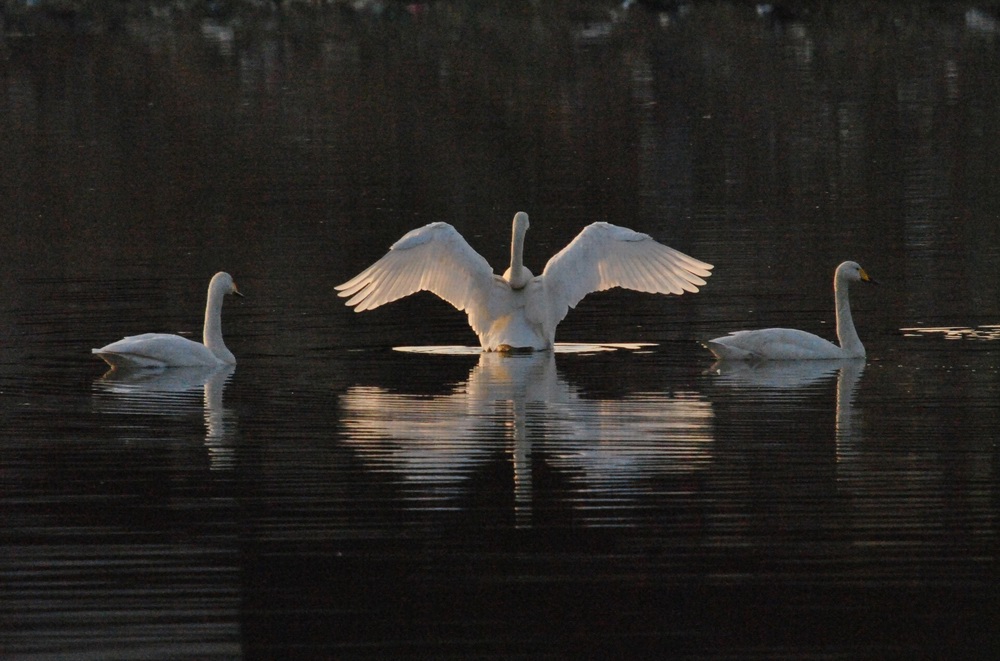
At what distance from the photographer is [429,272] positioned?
62.4 feet

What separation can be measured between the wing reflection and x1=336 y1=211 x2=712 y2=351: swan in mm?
1937

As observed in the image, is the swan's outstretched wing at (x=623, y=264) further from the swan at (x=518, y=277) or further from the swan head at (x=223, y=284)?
the swan head at (x=223, y=284)

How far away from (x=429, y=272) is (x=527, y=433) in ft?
18.0

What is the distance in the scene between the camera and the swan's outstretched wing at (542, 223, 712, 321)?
741 inches

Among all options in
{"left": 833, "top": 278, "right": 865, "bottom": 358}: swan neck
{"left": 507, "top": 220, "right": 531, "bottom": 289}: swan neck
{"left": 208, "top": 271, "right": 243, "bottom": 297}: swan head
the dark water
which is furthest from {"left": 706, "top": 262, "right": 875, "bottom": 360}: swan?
{"left": 208, "top": 271, "right": 243, "bottom": 297}: swan head

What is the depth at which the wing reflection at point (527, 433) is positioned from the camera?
1210cm

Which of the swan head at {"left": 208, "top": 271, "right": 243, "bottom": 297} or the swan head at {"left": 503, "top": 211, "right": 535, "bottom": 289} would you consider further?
the swan head at {"left": 503, "top": 211, "right": 535, "bottom": 289}

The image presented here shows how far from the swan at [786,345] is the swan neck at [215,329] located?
368cm

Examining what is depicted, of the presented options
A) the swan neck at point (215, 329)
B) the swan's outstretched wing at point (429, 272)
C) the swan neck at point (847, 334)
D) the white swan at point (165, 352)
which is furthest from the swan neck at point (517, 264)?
the swan neck at point (847, 334)

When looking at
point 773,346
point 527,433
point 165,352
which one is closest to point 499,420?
point 527,433

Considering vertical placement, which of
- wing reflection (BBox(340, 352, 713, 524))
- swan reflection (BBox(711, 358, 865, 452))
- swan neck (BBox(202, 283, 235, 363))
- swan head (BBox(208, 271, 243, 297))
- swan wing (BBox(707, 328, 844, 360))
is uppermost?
swan head (BBox(208, 271, 243, 297))

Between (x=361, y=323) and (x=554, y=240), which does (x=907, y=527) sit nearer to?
(x=361, y=323)

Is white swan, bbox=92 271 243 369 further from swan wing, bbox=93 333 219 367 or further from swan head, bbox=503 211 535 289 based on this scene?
swan head, bbox=503 211 535 289

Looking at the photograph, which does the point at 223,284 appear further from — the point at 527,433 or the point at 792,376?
the point at 527,433
